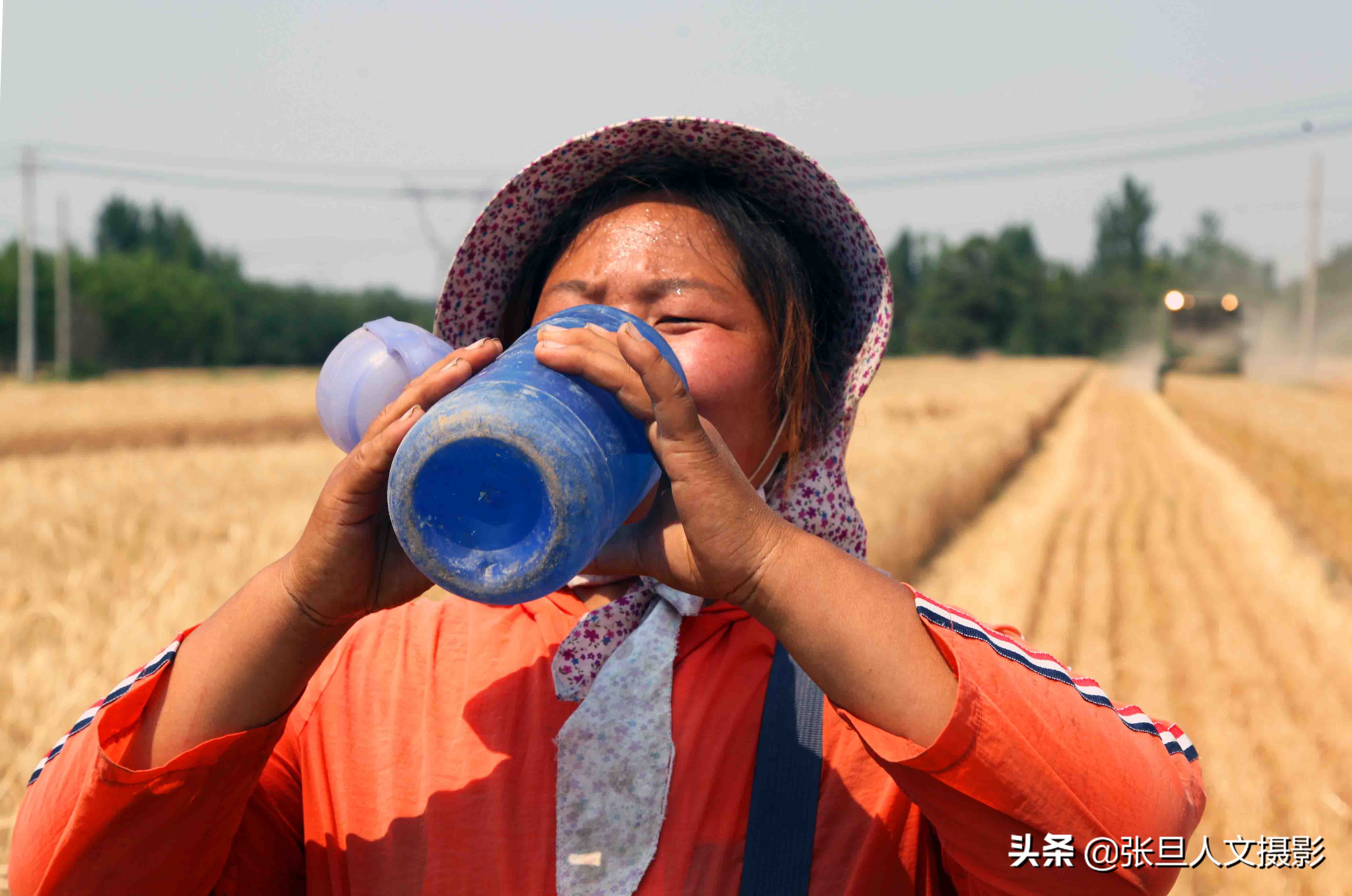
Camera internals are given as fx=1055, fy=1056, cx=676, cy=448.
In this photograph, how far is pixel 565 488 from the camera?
1.14m

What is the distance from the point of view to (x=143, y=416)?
1677 centimetres

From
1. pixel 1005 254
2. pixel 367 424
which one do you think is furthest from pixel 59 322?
pixel 1005 254

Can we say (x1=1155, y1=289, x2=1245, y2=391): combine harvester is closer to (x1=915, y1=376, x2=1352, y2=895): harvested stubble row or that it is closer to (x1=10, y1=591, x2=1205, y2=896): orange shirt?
(x1=915, y1=376, x2=1352, y2=895): harvested stubble row

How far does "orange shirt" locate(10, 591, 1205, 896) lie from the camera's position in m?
1.28

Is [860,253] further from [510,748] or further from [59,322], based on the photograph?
[59,322]

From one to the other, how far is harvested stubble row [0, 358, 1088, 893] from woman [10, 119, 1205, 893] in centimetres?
77

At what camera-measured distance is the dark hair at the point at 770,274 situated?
5.87 ft

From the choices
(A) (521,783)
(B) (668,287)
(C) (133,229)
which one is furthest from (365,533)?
(C) (133,229)

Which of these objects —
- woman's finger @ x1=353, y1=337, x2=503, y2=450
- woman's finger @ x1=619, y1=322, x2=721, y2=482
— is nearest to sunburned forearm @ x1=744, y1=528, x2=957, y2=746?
woman's finger @ x1=619, y1=322, x2=721, y2=482

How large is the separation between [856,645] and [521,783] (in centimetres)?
60

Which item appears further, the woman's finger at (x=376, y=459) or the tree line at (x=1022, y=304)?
the tree line at (x=1022, y=304)

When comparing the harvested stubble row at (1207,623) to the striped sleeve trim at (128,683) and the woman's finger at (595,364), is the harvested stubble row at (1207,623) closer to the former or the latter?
the woman's finger at (595,364)

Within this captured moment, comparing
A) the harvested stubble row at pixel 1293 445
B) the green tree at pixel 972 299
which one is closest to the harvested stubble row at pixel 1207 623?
the harvested stubble row at pixel 1293 445

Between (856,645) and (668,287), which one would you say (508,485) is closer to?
(856,645)
